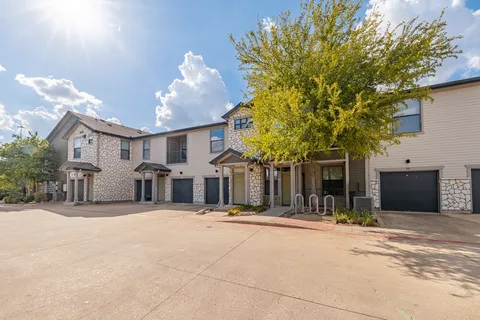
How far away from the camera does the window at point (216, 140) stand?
54.4 feet

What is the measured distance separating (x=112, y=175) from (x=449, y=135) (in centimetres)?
2339

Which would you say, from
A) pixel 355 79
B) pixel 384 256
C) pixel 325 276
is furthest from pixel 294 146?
pixel 325 276

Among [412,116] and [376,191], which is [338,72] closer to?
[412,116]

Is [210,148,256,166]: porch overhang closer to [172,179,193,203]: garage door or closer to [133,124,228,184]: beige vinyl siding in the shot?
[133,124,228,184]: beige vinyl siding

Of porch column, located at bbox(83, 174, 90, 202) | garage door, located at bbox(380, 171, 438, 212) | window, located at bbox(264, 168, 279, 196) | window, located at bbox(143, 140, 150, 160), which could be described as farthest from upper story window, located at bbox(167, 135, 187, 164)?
garage door, located at bbox(380, 171, 438, 212)

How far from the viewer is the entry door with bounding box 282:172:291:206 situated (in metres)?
14.3

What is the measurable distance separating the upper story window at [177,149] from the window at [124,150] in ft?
15.2

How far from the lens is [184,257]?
515 cm

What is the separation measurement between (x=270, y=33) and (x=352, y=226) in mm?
8390

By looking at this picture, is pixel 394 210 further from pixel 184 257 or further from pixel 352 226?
pixel 184 257

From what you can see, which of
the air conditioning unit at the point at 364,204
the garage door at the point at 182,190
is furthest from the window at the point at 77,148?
the air conditioning unit at the point at 364,204

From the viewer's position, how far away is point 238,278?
3.99 metres

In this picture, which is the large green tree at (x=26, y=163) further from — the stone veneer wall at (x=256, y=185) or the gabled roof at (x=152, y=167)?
the stone veneer wall at (x=256, y=185)

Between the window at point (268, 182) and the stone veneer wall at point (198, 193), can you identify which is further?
the stone veneer wall at point (198, 193)
